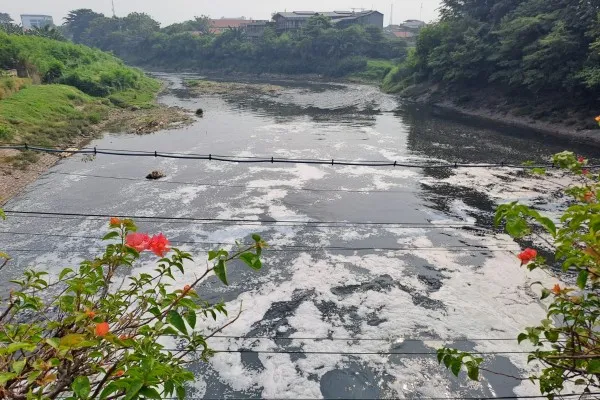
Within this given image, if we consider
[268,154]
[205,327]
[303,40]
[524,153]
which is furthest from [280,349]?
[303,40]

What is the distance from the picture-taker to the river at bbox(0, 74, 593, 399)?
30.3 ft

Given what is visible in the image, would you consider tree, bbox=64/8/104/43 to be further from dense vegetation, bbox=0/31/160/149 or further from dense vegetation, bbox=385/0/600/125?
dense vegetation, bbox=385/0/600/125

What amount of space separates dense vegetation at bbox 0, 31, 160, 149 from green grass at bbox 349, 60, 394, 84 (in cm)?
3202

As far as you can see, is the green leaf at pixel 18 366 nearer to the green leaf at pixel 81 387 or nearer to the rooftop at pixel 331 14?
the green leaf at pixel 81 387

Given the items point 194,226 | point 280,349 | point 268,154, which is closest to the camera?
point 280,349

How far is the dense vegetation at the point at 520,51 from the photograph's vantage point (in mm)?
29641

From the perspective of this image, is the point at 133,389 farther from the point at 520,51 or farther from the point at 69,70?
the point at 69,70

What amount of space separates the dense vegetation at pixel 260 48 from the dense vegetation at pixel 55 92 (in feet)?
96.4

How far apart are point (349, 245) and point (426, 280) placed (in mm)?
3096

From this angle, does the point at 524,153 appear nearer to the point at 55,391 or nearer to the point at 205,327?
the point at 205,327

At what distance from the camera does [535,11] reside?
3491 cm

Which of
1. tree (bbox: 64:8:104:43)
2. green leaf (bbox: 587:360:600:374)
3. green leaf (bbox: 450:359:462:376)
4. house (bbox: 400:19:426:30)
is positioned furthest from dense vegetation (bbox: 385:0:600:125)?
tree (bbox: 64:8:104:43)

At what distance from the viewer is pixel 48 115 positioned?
1155 inches

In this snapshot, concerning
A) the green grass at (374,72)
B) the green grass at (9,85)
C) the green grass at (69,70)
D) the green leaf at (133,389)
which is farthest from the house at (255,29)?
the green leaf at (133,389)
